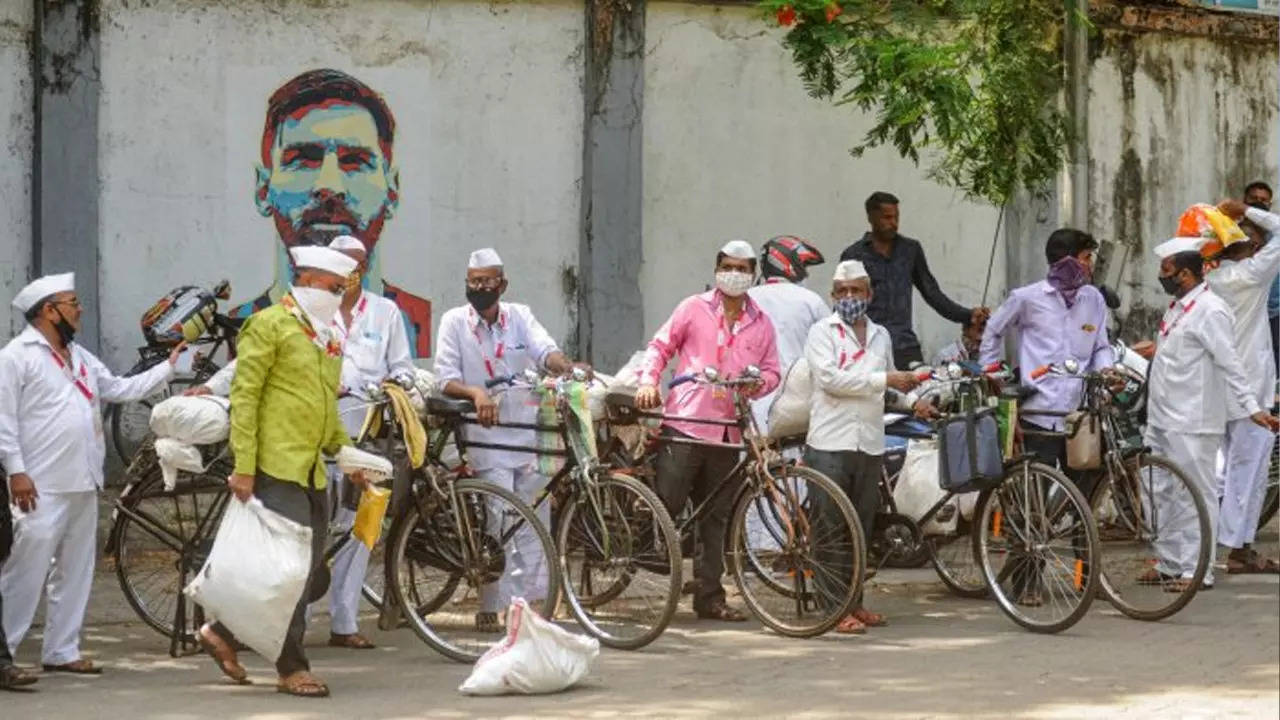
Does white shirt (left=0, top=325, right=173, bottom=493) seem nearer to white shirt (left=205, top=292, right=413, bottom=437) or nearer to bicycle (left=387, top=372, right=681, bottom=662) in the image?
white shirt (left=205, top=292, right=413, bottom=437)

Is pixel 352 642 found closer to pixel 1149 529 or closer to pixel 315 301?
pixel 315 301

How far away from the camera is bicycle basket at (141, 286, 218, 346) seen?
15359 millimetres

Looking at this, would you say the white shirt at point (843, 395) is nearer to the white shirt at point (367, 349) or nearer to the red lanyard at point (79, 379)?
the white shirt at point (367, 349)

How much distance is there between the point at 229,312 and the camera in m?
16.2

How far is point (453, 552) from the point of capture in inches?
427

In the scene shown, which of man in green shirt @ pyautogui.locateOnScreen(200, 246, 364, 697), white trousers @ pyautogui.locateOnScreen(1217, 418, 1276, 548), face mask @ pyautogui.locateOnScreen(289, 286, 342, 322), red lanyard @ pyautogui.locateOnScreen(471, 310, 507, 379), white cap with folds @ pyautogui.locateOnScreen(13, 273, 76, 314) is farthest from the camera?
white trousers @ pyautogui.locateOnScreen(1217, 418, 1276, 548)

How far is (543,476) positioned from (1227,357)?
11.5 ft

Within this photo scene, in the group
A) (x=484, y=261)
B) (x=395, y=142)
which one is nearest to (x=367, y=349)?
(x=484, y=261)

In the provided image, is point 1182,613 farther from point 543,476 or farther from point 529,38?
point 529,38

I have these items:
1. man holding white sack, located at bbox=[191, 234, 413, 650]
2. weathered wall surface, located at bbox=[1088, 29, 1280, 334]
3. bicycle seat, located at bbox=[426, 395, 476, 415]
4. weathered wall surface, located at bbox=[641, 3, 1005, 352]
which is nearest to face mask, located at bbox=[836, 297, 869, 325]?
bicycle seat, located at bbox=[426, 395, 476, 415]

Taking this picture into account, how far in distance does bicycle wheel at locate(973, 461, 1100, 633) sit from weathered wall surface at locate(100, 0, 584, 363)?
222 inches

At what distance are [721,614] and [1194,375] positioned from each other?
2738mm

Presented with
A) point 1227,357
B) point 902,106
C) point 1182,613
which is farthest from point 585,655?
point 902,106

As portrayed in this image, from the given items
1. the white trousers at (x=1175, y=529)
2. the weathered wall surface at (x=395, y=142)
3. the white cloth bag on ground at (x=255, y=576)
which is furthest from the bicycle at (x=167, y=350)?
the white trousers at (x=1175, y=529)
